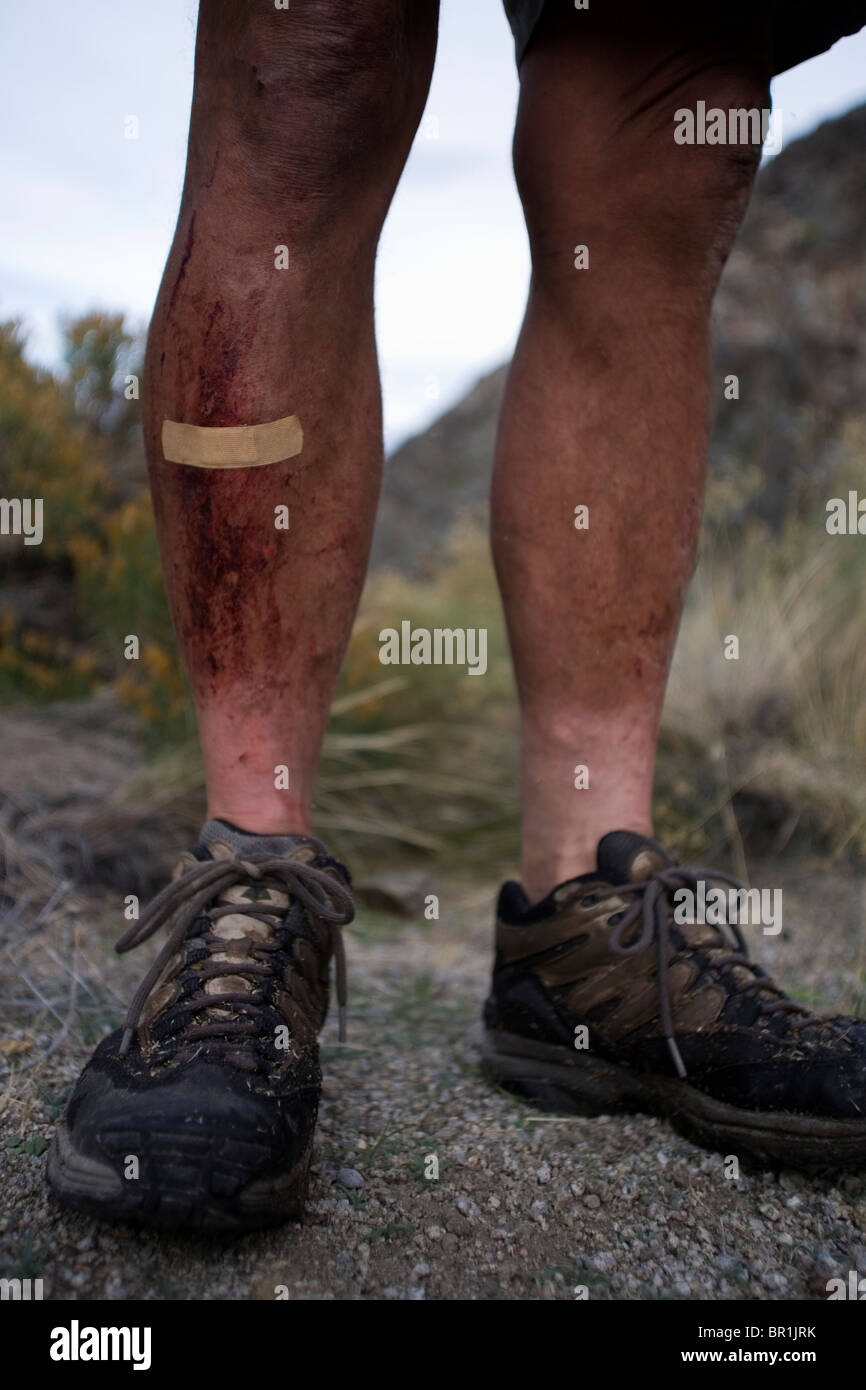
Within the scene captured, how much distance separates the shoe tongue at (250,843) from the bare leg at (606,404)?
339mm

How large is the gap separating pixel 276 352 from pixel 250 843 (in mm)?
559

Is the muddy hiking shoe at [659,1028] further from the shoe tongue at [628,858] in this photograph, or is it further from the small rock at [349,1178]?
the small rock at [349,1178]

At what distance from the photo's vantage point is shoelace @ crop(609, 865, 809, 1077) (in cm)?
122

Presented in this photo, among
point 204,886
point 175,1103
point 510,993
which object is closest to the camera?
point 175,1103

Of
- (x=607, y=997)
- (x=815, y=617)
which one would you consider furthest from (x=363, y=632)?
(x=607, y=997)

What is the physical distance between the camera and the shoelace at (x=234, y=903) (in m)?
1.11

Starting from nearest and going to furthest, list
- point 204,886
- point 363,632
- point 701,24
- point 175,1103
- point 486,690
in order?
point 175,1103 < point 204,886 < point 701,24 < point 363,632 < point 486,690

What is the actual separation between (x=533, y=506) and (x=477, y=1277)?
0.92m

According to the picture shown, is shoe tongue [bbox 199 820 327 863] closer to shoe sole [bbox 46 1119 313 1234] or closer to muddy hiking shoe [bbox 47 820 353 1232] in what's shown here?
muddy hiking shoe [bbox 47 820 353 1232]

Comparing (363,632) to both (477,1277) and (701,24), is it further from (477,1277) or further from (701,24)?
(477,1277)

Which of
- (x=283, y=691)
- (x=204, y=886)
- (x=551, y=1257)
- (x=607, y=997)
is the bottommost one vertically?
(x=551, y=1257)

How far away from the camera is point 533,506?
1.40 m

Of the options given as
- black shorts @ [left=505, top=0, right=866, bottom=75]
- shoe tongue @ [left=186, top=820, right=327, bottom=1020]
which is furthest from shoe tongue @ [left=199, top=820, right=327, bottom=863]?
black shorts @ [left=505, top=0, right=866, bottom=75]

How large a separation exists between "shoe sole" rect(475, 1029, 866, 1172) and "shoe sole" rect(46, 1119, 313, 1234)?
482 millimetres
